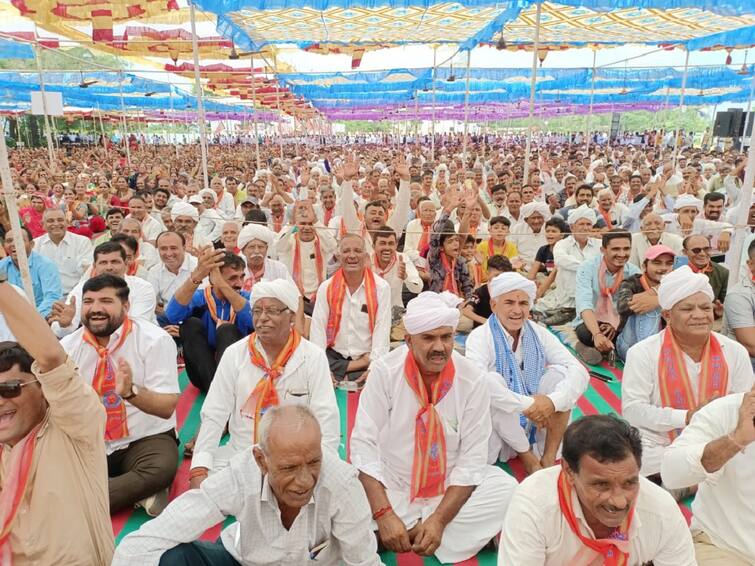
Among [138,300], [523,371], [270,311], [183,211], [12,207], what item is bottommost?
[523,371]

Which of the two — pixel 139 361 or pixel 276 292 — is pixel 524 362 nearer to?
pixel 276 292

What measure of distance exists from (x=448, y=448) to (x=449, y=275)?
3.03 m

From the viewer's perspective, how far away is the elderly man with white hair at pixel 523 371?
331 centimetres

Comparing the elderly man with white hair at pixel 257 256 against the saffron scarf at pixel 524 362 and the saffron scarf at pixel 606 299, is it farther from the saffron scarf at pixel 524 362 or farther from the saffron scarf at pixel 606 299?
the saffron scarf at pixel 606 299

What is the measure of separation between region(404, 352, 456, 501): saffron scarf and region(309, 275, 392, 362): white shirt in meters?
1.58

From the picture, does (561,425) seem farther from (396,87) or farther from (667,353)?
(396,87)

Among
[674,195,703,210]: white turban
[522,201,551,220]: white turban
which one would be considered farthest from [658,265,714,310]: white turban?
[522,201,551,220]: white turban

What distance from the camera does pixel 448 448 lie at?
9.30ft

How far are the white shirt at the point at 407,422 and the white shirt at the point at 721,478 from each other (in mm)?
821

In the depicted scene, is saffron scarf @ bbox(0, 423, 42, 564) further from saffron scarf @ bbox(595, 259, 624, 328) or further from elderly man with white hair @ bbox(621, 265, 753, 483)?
saffron scarf @ bbox(595, 259, 624, 328)

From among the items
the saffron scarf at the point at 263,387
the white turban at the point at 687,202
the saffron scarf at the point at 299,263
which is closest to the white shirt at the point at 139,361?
the saffron scarf at the point at 263,387

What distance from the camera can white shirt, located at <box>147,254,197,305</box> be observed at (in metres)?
5.25

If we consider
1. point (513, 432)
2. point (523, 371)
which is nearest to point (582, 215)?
point (523, 371)

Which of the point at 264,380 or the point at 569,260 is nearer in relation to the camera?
the point at 264,380
